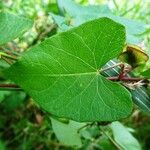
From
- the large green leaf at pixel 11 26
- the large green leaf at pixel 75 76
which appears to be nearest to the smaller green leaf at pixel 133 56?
the large green leaf at pixel 75 76

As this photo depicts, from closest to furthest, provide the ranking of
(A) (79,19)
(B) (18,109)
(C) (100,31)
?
(C) (100,31) → (A) (79,19) → (B) (18,109)

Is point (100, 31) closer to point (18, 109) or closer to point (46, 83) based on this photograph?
point (46, 83)

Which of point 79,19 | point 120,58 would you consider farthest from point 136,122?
point 120,58

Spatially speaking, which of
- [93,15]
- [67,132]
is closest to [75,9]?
[93,15]

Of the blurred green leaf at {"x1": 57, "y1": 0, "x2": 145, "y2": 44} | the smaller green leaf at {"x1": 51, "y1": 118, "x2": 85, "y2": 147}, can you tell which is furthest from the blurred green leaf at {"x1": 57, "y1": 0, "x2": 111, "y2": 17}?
the smaller green leaf at {"x1": 51, "y1": 118, "x2": 85, "y2": 147}

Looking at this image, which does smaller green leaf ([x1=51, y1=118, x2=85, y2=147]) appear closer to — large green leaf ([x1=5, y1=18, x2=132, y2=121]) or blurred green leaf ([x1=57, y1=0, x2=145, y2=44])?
blurred green leaf ([x1=57, y1=0, x2=145, y2=44])

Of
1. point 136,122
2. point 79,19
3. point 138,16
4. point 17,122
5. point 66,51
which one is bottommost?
point 136,122
